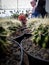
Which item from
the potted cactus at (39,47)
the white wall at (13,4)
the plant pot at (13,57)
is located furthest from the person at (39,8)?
the plant pot at (13,57)

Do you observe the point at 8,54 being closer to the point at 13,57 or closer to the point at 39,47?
the point at 13,57

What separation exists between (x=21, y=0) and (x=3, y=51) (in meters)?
2.66

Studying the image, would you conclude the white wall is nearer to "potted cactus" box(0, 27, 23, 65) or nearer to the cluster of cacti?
the cluster of cacti

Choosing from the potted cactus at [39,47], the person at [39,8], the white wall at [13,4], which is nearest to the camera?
the potted cactus at [39,47]

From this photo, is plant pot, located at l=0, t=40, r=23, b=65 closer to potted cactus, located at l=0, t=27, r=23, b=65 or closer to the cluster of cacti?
potted cactus, located at l=0, t=27, r=23, b=65

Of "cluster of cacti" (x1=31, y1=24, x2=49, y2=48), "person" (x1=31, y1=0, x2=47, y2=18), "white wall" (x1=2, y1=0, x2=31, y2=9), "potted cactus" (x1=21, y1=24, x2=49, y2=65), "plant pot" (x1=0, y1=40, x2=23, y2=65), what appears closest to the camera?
"plant pot" (x1=0, y1=40, x2=23, y2=65)

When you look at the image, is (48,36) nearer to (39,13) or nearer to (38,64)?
(38,64)

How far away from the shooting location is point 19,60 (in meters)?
1.23

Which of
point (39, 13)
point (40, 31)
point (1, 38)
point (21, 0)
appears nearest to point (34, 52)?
point (40, 31)

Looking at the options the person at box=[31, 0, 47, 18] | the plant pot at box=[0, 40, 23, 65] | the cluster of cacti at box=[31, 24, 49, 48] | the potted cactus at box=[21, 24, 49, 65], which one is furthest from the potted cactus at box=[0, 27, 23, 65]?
the person at box=[31, 0, 47, 18]

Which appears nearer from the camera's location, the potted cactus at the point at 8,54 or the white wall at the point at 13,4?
the potted cactus at the point at 8,54

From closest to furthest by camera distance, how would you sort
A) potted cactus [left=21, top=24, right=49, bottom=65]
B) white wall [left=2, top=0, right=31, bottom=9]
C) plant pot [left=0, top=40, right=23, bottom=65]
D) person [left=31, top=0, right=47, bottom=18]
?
1. plant pot [left=0, top=40, right=23, bottom=65]
2. potted cactus [left=21, top=24, right=49, bottom=65]
3. person [left=31, top=0, right=47, bottom=18]
4. white wall [left=2, top=0, right=31, bottom=9]

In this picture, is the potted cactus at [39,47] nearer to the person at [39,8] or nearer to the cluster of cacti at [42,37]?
the cluster of cacti at [42,37]

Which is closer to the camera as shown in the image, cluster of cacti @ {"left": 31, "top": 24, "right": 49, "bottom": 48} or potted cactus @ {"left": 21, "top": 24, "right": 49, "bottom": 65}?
potted cactus @ {"left": 21, "top": 24, "right": 49, "bottom": 65}
